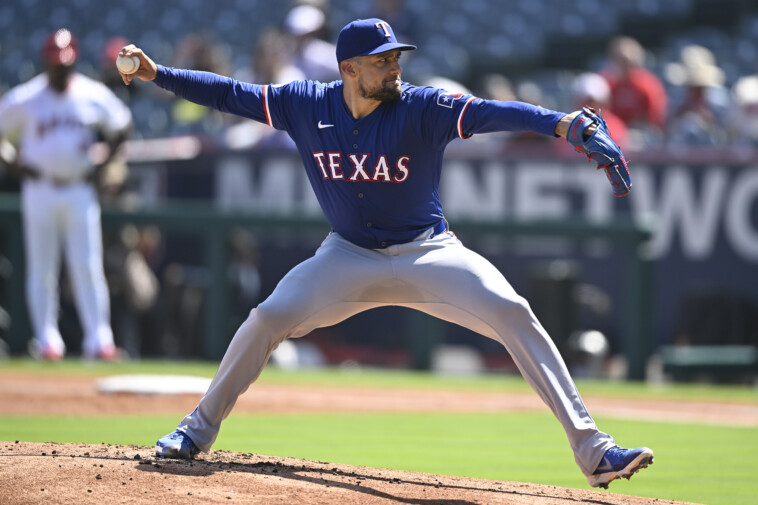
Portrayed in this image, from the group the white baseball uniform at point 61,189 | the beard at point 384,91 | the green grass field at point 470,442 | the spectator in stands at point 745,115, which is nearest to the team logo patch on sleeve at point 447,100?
the beard at point 384,91

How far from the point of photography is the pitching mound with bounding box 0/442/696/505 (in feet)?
12.9

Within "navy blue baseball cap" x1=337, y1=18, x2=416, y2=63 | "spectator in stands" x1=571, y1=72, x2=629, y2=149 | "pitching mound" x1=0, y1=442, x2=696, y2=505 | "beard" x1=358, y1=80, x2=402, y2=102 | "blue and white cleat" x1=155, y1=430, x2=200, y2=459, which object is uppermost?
"spectator in stands" x1=571, y1=72, x2=629, y2=149

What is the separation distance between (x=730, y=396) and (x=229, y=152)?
528cm

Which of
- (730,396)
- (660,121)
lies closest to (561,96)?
(660,121)

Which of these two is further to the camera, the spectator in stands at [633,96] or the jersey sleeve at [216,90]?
the spectator in stands at [633,96]

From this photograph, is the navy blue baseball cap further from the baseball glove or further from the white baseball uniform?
the white baseball uniform

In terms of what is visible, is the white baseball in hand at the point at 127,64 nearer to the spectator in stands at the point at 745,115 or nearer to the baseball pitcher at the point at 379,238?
the baseball pitcher at the point at 379,238

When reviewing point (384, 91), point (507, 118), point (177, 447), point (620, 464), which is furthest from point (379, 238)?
point (620, 464)

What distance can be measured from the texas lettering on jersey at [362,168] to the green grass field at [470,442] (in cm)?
160

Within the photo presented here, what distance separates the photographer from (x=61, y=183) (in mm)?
10031

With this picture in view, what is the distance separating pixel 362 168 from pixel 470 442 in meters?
2.73

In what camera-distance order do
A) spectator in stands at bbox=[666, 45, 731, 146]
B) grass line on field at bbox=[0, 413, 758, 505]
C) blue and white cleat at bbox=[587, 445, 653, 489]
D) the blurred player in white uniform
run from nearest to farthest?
blue and white cleat at bbox=[587, 445, 653, 489]
grass line on field at bbox=[0, 413, 758, 505]
the blurred player in white uniform
spectator in stands at bbox=[666, 45, 731, 146]

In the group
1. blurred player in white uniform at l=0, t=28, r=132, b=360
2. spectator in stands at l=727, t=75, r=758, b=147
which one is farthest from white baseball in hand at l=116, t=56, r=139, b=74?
spectator in stands at l=727, t=75, r=758, b=147

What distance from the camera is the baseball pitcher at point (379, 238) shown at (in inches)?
173
